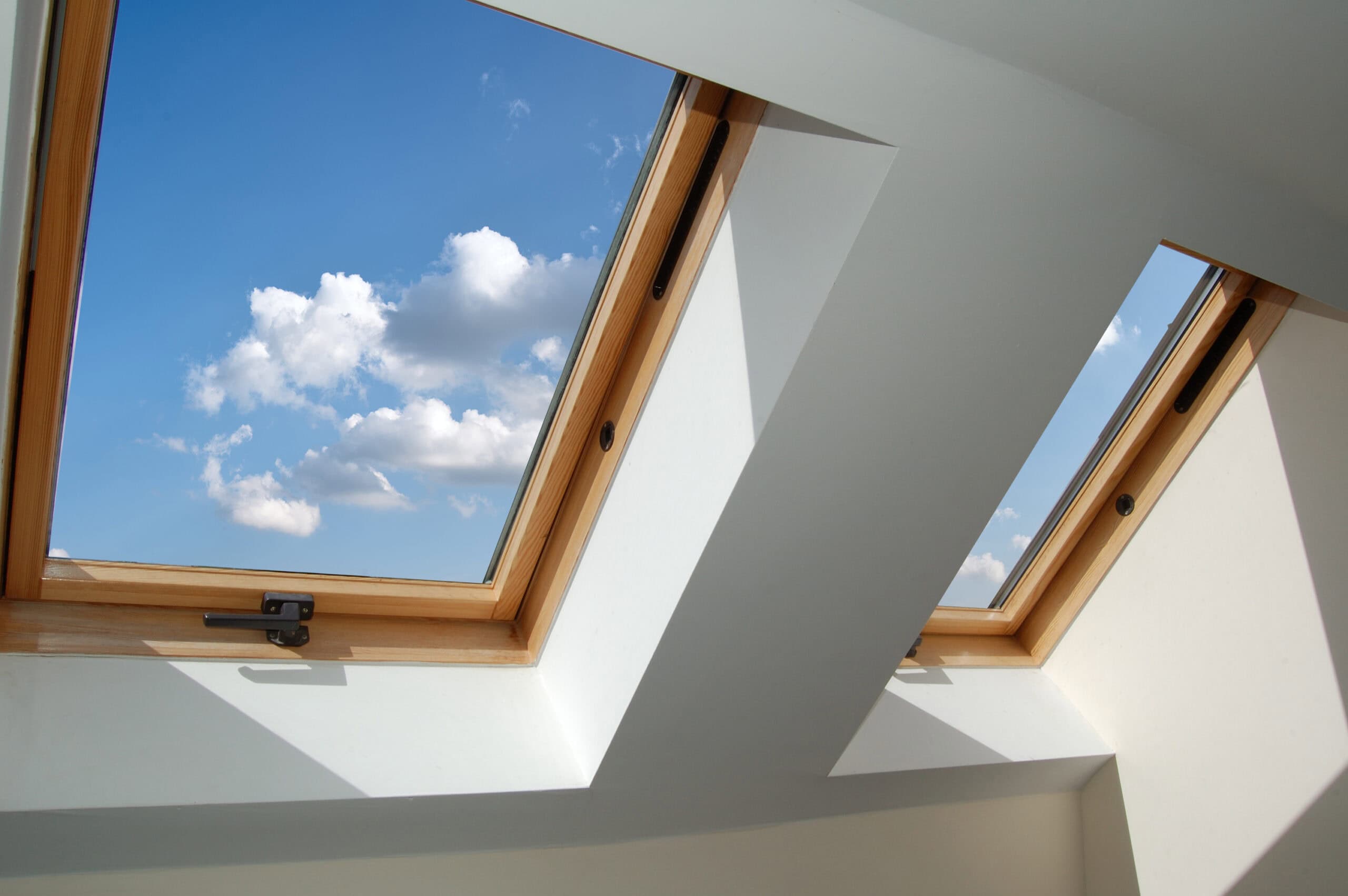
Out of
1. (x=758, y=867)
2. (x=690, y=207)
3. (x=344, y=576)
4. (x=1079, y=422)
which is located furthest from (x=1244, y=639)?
(x=344, y=576)

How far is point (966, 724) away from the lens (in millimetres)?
2205

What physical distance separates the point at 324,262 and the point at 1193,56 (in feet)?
3.99

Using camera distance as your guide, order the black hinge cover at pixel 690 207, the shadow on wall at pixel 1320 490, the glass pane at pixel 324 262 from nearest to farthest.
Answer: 1. the glass pane at pixel 324 262
2. the black hinge cover at pixel 690 207
3. the shadow on wall at pixel 1320 490

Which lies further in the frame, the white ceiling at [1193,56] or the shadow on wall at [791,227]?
the shadow on wall at [791,227]

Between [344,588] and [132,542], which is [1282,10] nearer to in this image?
[344,588]

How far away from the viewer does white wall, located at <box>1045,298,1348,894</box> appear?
6.50 ft

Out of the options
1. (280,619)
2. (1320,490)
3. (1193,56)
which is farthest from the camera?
(1320,490)

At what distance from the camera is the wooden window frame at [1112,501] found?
205cm

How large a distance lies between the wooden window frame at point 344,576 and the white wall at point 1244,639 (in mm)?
1410

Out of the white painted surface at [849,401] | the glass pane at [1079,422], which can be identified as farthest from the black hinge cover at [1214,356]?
the white painted surface at [849,401]

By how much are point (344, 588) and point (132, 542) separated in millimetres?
345

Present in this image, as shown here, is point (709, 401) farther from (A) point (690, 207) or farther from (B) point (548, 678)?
(B) point (548, 678)

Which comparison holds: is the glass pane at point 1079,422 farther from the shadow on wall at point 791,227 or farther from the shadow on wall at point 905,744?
the shadow on wall at point 791,227

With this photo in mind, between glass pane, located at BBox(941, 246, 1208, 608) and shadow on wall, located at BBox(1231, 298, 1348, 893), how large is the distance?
0.25 meters
